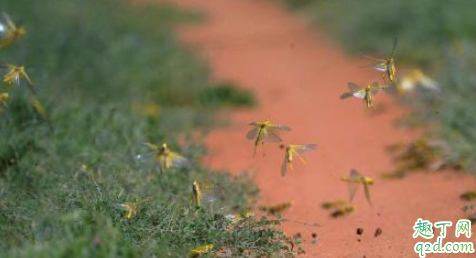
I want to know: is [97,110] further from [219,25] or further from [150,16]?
[219,25]

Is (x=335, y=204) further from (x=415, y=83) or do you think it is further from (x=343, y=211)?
(x=415, y=83)

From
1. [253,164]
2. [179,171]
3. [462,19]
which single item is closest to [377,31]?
[462,19]

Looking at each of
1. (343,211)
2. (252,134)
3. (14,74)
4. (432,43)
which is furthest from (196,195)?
(432,43)

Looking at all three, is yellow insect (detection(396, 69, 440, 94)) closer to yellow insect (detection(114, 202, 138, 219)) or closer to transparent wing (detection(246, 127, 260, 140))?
transparent wing (detection(246, 127, 260, 140))

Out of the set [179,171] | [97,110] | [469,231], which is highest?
[97,110]

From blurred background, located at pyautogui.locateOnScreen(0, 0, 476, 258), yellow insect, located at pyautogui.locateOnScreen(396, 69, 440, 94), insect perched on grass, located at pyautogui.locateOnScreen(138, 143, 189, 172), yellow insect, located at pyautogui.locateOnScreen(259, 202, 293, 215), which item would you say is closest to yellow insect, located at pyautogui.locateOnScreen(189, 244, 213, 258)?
blurred background, located at pyautogui.locateOnScreen(0, 0, 476, 258)

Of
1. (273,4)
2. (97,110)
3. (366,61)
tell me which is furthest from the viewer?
(273,4)

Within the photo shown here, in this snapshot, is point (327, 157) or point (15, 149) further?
point (327, 157)
